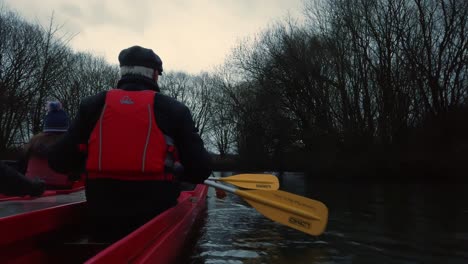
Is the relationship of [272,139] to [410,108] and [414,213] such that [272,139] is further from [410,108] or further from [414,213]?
[414,213]

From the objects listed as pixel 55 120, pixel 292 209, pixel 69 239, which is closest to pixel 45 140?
pixel 55 120

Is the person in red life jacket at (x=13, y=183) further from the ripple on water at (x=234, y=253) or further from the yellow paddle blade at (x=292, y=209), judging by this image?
the yellow paddle blade at (x=292, y=209)

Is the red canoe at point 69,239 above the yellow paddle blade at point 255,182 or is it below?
below

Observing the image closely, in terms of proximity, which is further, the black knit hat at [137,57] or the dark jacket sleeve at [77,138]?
the black knit hat at [137,57]

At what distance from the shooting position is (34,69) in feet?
75.6

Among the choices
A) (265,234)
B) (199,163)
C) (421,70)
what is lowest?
(265,234)

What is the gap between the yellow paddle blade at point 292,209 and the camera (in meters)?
4.12

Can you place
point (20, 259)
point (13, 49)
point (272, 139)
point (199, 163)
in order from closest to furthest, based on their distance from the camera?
1. point (20, 259)
2. point (199, 163)
3. point (13, 49)
4. point (272, 139)

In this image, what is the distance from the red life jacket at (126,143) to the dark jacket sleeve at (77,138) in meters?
0.11

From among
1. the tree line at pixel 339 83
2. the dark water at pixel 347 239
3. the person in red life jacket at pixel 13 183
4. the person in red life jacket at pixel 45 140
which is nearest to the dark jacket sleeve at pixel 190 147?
the person in red life jacket at pixel 13 183

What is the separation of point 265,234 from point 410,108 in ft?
51.4

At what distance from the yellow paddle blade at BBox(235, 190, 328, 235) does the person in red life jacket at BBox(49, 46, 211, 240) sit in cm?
166

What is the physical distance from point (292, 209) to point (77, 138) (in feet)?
7.87

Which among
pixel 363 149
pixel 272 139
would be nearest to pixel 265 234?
pixel 363 149
